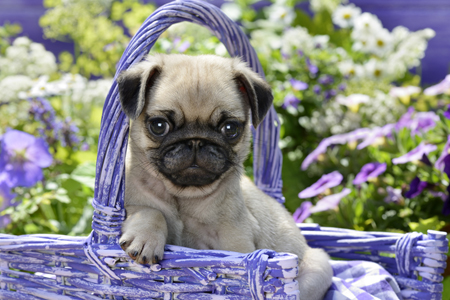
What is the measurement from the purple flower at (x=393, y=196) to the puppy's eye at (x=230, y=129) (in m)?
Result: 1.54

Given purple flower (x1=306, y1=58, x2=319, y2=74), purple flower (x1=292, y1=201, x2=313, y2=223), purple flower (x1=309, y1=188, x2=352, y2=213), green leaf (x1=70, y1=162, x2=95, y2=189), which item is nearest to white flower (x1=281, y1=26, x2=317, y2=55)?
purple flower (x1=306, y1=58, x2=319, y2=74)

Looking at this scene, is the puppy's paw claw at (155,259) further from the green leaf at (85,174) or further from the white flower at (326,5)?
the white flower at (326,5)

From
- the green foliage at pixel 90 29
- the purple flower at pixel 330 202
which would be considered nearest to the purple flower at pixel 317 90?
the purple flower at pixel 330 202

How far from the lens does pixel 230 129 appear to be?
2.04 meters

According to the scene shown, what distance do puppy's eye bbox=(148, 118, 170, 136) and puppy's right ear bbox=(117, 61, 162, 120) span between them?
0.27 ft

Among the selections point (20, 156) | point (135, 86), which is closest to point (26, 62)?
point (20, 156)

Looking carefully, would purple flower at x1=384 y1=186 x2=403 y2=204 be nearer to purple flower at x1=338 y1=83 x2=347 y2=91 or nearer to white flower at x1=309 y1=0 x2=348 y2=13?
purple flower at x1=338 y1=83 x2=347 y2=91

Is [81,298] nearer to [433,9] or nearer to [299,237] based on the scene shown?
[299,237]

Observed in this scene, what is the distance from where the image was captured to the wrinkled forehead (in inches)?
76.9

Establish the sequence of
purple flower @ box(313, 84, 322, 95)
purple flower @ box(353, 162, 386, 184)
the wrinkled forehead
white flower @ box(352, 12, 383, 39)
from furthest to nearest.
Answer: white flower @ box(352, 12, 383, 39), purple flower @ box(313, 84, 322, 95), purple flower @ box(353, 162, 386, 184), the wrinkled forehead

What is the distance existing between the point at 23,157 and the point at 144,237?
4.63ft

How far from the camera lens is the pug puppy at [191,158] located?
6.23ft

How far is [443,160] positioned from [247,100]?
125cm

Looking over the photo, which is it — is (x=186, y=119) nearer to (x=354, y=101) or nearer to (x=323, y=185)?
(x=323, y=185)
